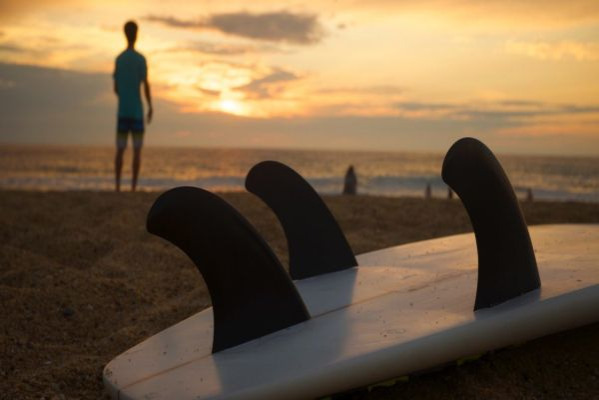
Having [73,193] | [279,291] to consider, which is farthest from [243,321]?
[73,193]

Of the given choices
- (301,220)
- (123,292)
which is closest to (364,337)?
(301,220)

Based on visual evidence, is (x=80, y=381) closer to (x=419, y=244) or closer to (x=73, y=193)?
(x=419, y=244)

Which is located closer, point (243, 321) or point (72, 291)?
point (243, 321)

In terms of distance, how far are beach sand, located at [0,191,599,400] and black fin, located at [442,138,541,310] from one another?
0.30 meters

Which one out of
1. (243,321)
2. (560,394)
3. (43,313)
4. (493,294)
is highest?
(493,294)

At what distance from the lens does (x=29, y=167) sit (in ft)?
122

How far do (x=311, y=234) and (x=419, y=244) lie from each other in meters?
0.65

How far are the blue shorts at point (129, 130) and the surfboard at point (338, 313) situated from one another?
5.19m

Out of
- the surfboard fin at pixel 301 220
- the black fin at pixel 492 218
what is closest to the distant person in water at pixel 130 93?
the surfboard fin at pixel 301 220

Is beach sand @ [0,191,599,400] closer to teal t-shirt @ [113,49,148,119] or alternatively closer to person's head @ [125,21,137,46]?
teal t-shirt @ [113,49,148,119]

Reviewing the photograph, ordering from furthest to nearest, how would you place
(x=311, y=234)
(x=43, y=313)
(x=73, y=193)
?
(x=73, y=193) < (x=43, y=313) < (x=311, y=234)

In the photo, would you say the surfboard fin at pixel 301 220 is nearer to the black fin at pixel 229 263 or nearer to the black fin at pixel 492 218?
the black fin at pixel 229 263

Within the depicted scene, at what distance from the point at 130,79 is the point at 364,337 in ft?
20.0

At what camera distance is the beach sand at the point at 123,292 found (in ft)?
6.32
